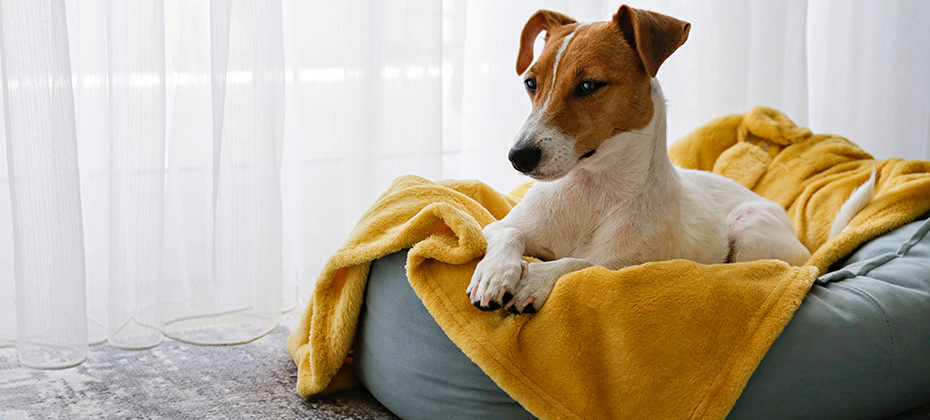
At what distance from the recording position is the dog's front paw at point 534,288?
1546mm

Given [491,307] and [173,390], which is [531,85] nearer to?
[491,307]

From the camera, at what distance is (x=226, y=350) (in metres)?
2.19

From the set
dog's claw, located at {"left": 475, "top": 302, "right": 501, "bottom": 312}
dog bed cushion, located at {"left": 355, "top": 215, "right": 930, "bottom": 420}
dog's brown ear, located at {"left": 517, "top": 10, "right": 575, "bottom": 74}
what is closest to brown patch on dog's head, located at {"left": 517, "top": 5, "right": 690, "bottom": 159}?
dog's brown ear, located at {"left": 517, "top": 10, "right": 575, "bottom": 74}

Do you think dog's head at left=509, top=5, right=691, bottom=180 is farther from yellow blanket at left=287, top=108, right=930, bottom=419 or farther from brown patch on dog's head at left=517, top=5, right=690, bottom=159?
yellow blanket at left=287, top=108, right=930, bottom=419

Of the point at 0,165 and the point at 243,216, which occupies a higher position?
the point at 0,165

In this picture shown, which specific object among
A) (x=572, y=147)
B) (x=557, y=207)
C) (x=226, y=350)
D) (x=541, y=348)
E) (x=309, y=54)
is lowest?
(x=226, y=350)

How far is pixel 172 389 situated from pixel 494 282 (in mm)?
876

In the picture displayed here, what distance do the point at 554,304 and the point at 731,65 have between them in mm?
2065

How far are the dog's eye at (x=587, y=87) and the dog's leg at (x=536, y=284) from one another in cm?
34

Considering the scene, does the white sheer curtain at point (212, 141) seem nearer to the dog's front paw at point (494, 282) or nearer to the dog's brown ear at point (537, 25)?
the dog's brown ear at point (537, 25)

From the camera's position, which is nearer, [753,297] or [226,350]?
[753,297]

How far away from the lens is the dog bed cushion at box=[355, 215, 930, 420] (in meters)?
1.56

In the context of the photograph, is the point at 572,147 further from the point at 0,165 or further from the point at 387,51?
the point at 0,165

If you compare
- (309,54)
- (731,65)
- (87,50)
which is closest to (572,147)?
(309,54)
